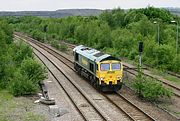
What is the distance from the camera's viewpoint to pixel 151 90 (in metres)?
28.3

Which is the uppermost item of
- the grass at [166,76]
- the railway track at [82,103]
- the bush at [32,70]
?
the bush at [32,70]

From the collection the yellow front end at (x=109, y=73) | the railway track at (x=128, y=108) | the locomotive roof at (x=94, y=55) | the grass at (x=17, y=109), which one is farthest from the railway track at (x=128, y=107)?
the grass at (x=17, y=109)

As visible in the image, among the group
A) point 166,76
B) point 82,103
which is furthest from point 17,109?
point 166,76

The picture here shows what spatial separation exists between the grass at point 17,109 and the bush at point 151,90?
25.1 feet

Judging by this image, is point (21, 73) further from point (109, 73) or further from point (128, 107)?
point (128, 107)

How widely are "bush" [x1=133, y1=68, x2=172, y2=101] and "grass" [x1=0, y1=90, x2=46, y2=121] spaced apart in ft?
25.1

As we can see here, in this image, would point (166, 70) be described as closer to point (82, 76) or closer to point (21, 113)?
point (82, 76)

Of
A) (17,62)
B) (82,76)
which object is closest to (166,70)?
(82,76)

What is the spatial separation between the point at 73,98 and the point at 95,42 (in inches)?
1869

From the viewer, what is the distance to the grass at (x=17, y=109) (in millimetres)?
22656

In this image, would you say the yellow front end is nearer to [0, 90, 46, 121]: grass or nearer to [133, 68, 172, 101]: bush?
[133, 68, 172, 101]: bush

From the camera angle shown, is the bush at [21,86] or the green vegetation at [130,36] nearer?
the bush at [21,86]

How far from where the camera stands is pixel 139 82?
29.8m

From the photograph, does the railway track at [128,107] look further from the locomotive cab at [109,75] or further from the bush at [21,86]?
the bush at [21,86]
